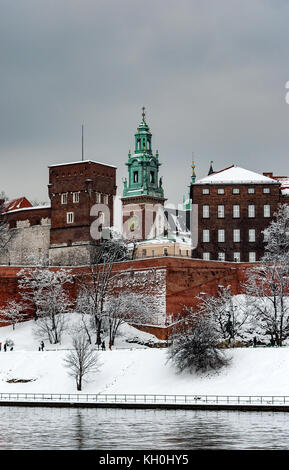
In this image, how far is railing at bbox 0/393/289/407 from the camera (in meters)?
62.4

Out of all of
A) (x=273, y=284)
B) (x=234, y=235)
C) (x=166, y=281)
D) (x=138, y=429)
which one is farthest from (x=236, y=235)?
(x=138, y=429)

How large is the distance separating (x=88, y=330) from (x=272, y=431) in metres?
34.1

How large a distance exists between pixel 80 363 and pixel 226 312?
53.2 ft

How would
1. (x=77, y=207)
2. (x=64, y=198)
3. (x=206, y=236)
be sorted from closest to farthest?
(x=206, y=236) < (x=77, y=207) < (x=64, y=198)

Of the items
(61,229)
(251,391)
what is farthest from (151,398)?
(61,229)

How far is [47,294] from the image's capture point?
90750 mm

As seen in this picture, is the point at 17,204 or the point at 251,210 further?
the point at 17,204

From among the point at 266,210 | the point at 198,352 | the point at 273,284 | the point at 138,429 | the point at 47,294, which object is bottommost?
the point at 138,429

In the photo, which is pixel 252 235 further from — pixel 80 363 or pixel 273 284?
pixel 80 363

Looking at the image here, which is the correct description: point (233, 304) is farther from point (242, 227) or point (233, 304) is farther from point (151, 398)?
point (151, 398)

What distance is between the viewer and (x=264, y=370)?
6881cm

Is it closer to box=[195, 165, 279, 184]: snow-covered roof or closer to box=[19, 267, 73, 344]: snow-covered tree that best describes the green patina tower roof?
box=[195, 165, 279, 184]: snow-covered roof

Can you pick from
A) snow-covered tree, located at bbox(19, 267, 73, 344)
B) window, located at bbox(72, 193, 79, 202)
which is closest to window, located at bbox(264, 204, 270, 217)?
snow-covered tree, located at bbox(19, 267, 73, 344)

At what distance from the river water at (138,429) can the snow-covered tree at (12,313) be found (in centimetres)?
2529
